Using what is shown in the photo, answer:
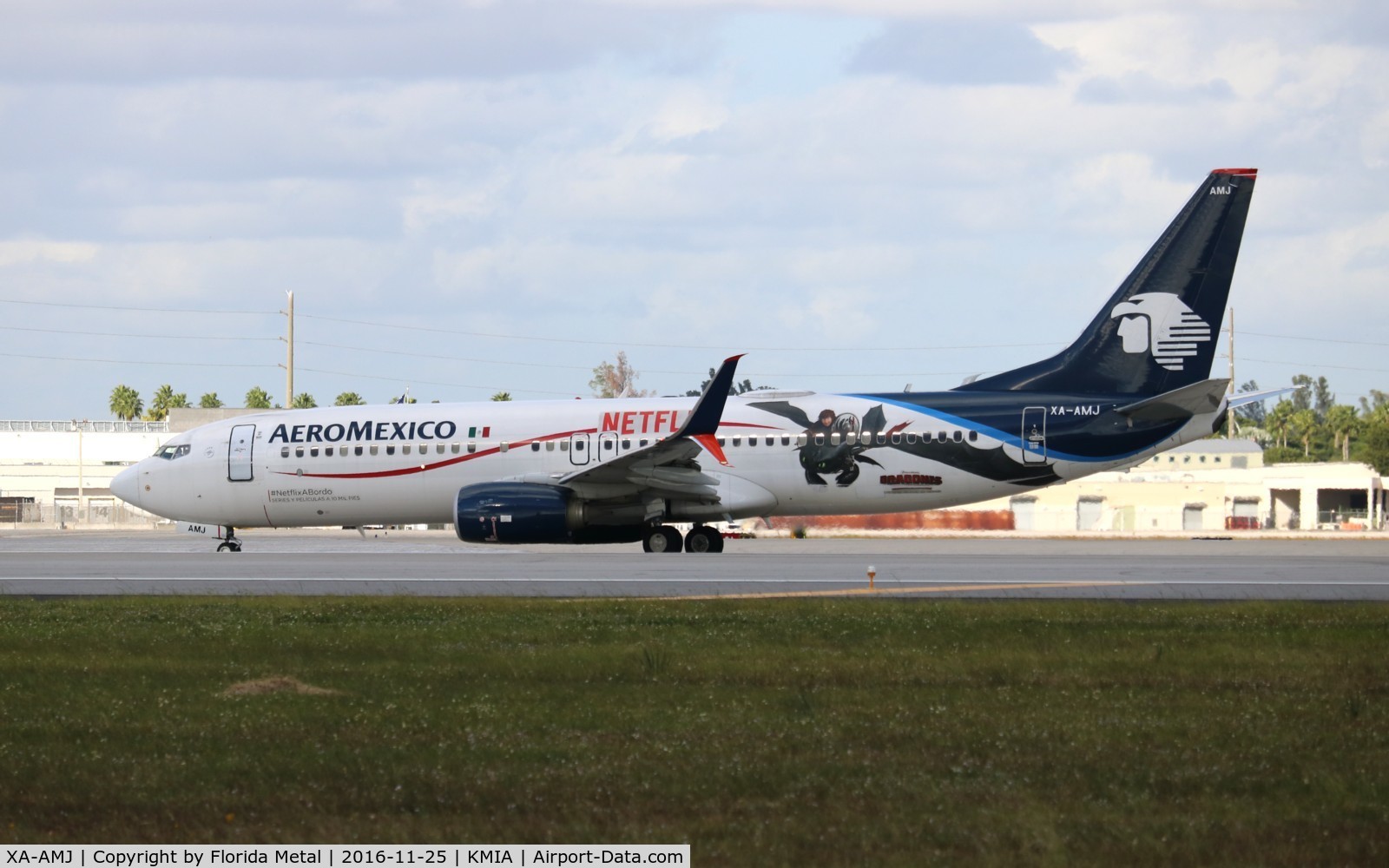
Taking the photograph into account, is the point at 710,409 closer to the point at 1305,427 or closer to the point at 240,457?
the point at 240,457

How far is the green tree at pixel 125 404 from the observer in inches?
5261

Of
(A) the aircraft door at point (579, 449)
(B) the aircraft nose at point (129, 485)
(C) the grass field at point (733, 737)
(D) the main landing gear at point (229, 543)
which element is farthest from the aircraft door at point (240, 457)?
(C) the grass field at point (733, 737)

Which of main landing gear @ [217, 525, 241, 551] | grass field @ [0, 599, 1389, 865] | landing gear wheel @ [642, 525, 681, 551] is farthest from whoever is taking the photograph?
main landing gear @ [217, 525, 241, 551]

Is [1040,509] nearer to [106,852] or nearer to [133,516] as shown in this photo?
[133,516]

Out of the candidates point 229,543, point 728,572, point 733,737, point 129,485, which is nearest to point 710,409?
point 728,572

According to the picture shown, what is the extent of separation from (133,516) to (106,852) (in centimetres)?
6169

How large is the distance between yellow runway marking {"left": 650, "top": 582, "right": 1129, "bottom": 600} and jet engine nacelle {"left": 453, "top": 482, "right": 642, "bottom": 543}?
10.2 meters

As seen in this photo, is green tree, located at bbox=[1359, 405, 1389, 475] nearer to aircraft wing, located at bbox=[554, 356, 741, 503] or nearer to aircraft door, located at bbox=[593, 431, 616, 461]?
aircraft wing, located at bbox=[554, 356, 741, 503]

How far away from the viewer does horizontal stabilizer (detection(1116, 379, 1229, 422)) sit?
27.9m

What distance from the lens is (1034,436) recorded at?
29469 mm

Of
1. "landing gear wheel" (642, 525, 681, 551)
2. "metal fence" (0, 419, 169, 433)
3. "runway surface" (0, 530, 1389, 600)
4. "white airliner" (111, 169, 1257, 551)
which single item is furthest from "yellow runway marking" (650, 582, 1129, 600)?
"metal fence" (0, 419, 169, 433)

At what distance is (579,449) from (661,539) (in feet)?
8.44

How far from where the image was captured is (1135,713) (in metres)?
10.0

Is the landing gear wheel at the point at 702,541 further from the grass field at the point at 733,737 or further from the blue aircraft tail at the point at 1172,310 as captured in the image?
the grass field at the point at 733,737
